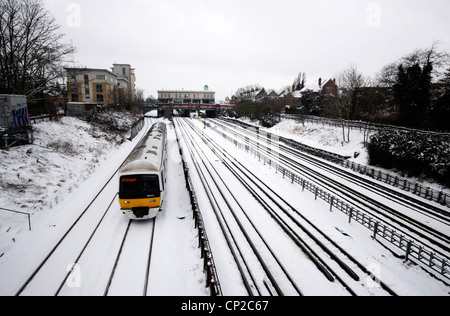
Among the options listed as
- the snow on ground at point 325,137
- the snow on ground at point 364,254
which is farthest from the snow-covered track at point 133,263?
the snow on ground at point 325,137

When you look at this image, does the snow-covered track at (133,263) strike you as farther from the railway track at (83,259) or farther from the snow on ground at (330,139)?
the snow on ground at (330,139)

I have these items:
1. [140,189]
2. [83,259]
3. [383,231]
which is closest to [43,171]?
[140,189]

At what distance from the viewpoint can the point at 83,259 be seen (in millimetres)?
9703

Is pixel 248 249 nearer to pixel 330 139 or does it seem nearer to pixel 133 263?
pixel 133 263

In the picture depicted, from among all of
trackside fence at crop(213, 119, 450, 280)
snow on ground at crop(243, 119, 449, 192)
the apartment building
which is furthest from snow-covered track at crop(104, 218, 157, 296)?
the apartment building

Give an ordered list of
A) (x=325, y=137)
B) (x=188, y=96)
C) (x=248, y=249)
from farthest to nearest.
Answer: (x=188, y=96), (x=325, y=137), (x=248, y=249)

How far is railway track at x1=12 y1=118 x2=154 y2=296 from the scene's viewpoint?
812cm

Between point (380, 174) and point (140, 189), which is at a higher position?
point (140, 189)

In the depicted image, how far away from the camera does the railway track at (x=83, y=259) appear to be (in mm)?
8125
